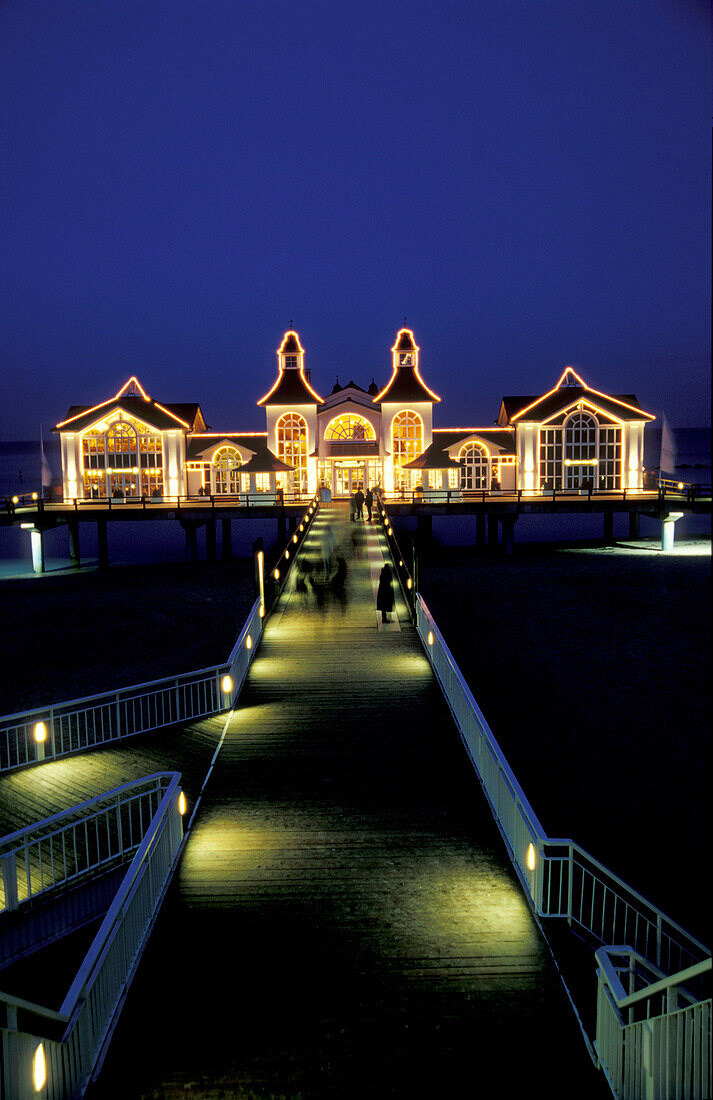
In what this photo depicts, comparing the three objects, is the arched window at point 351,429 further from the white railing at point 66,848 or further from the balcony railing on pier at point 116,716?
the white railing at point 66,848

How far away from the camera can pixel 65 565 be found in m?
41.8

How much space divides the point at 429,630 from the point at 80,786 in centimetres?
655

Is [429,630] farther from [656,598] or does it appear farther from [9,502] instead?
[9,502]

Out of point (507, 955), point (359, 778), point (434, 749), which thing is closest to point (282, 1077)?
point (507, 955)

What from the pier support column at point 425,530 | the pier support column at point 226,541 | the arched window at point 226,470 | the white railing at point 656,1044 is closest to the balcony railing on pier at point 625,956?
the white railing at point 656,1044

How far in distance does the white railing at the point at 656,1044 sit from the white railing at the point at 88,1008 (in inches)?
132

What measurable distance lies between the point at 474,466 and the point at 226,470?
14113 millimetres

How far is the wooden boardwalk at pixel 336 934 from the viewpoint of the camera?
498 centimetres

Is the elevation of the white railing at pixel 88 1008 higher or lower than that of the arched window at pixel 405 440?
lower

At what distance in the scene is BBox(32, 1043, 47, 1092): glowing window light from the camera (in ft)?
13.6

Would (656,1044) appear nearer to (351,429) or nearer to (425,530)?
(351,429)

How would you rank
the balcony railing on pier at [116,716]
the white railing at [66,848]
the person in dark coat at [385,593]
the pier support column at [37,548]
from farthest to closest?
the pier support column at [37,548] < the person in dark coat at [385,593] < the balcony railing on pier at [116,716] < the white railing at [66,848]

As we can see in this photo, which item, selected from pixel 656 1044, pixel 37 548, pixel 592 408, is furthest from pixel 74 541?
pixel 656 1044

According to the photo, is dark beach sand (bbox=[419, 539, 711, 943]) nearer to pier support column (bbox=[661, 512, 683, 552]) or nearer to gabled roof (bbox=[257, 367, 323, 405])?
pier support column (bbox=[661, 512, 683, 552])
